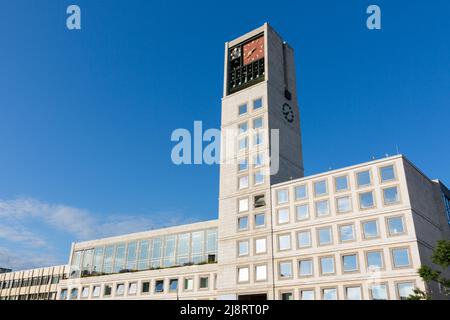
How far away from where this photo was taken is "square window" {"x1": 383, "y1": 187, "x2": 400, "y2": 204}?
184 feet

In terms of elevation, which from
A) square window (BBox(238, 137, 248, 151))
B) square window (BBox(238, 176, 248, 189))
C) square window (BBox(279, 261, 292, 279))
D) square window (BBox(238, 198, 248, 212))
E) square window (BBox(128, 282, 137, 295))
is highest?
square window (BBox(238, 137, 248, 151))

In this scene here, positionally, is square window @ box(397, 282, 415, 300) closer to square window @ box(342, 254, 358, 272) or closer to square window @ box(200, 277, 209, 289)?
square window @ box(342, 254, 358, 272)

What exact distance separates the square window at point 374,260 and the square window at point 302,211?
36.3 ft

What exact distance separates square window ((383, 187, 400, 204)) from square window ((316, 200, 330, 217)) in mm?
8419

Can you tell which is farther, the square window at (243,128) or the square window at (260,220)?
the square window at (243,128)

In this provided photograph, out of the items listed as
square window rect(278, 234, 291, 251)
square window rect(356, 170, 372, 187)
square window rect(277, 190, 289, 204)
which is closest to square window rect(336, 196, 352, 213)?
square window rect(356, 170, 372, 187)

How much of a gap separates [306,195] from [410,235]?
16393 millimetres

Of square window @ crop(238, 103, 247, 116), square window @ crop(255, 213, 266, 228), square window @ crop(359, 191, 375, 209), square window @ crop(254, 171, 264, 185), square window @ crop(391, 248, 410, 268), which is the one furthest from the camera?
square window @ crop(238, 103, 247, 116)

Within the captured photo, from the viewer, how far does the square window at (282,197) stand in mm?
66000

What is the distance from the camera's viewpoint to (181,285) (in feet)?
243

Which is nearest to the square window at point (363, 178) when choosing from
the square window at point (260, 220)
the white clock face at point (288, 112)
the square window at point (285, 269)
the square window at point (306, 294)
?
the square window at point (285, 269)

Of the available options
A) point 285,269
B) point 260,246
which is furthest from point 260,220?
point 285,269

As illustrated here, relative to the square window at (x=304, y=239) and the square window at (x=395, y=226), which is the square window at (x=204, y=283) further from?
the square window at (x=395, y=226)
